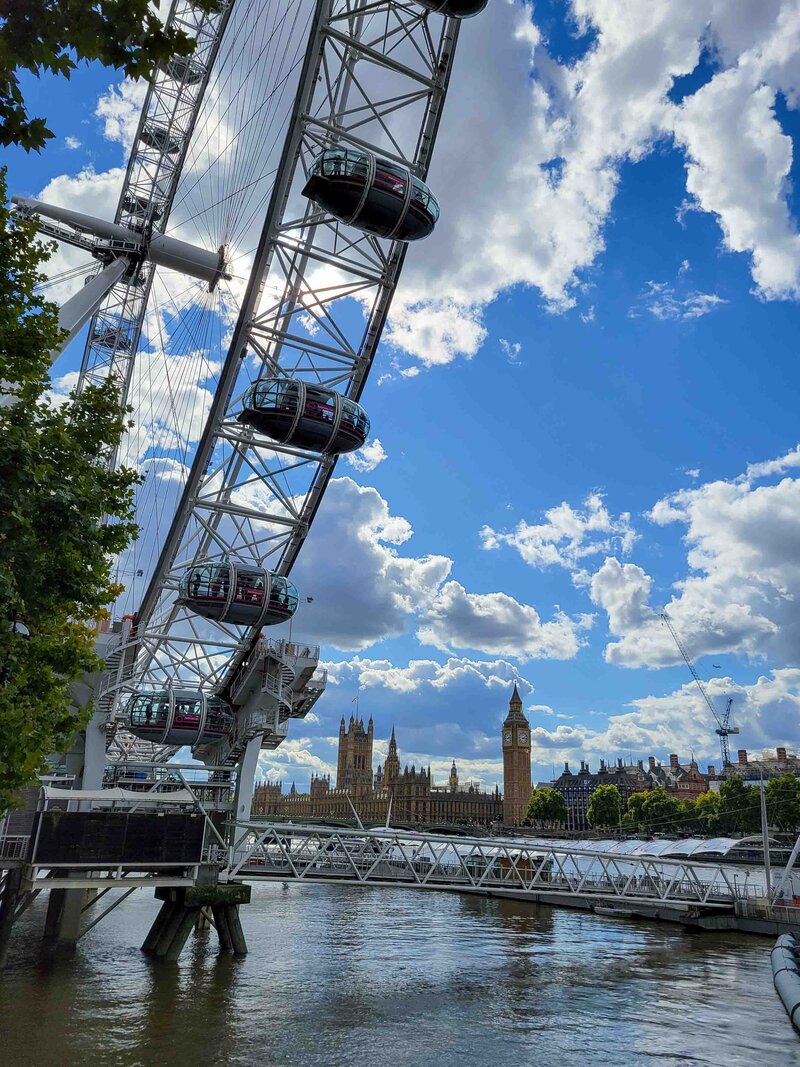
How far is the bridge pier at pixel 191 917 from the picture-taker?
2844 centimetres

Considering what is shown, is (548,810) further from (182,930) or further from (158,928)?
(182,930)

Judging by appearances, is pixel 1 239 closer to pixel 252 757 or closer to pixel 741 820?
pixel 252 757

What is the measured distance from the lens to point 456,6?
24516mm

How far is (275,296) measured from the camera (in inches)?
1227

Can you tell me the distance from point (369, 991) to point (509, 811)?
181m

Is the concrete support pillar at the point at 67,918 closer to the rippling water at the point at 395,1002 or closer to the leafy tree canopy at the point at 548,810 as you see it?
the rippling water at the point at 395,1002

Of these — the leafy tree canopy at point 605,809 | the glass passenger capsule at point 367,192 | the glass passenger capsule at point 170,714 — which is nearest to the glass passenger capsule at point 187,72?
the glass passenger capsule at point 367,192

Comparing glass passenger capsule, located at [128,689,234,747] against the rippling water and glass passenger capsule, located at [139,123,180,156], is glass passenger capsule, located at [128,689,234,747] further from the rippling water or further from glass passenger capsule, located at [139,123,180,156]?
glass passenger capsule, located at [139,123,180,156]

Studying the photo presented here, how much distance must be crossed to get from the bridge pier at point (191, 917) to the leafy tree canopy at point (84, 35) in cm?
2765

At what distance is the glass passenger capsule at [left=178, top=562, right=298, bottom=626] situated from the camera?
32438mm

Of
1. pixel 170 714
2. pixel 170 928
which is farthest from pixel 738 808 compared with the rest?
pixel 170 928

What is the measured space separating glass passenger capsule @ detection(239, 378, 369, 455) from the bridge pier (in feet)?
50.5

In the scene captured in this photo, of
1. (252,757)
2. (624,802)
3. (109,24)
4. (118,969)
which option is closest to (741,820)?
(624,802)

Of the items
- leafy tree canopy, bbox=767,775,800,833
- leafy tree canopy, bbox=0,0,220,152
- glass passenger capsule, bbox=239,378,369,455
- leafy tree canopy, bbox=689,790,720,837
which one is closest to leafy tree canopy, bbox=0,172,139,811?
leafy tree canopy, bbox=0,0,220,152
